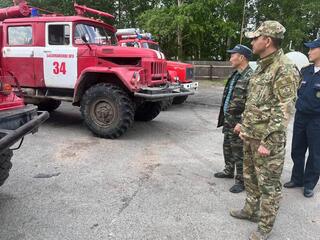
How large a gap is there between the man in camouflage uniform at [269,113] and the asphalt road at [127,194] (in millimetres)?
486

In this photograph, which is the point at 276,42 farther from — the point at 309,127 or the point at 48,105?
the point at 48,105

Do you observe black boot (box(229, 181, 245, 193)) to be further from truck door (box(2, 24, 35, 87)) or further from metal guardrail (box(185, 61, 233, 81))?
metal guardrail (box(185, 61, 233, 81))

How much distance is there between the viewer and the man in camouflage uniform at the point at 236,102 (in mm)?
4254

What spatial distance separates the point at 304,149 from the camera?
4469 mm

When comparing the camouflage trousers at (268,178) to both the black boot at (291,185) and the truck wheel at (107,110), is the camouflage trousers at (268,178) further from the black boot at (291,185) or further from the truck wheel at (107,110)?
the truck wheel at (107,110)

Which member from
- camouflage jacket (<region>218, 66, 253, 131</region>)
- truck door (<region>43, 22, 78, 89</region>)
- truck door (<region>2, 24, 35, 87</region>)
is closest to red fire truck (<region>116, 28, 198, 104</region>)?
truck door (<region>43, 22, 78, 89</region>)

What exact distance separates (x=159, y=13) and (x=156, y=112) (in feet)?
33.4

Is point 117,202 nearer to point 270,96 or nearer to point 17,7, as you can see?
point 270,96

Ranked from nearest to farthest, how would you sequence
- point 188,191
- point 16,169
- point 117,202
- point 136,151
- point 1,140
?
point 1,140
point 117,202
point 188,191
point 16,169
point 136,151

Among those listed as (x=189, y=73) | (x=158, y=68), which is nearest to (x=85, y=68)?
(x=158, y=68)

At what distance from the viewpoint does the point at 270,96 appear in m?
3.05

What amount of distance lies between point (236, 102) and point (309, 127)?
91 centimetres

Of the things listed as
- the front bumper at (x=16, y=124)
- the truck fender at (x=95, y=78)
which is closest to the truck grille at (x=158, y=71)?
the truck fender at (x=95, y=78)

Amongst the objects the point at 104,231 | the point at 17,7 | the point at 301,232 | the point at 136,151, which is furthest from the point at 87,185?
the point at 17,7
